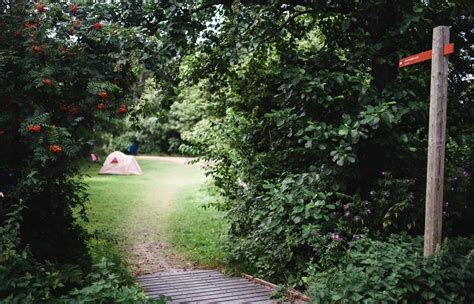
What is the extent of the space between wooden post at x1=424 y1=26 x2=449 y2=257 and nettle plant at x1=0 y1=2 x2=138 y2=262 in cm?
323

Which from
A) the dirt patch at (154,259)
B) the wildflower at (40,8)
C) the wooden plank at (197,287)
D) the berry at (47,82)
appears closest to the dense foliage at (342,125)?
the wooden plank at (197,287)

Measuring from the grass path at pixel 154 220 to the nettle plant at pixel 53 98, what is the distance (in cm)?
103

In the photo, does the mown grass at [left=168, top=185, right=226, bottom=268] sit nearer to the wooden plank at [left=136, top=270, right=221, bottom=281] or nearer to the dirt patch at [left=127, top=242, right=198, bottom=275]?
the dirt patch at [left=127, top=242, right=198, bottom=275]

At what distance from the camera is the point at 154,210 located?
12969 mm

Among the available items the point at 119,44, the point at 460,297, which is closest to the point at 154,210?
the point at 119,44

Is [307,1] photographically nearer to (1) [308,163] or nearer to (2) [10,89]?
(1) [308,163]

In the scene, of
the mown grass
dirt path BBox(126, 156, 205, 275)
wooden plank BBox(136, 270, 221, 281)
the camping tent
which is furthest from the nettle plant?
the camping tent

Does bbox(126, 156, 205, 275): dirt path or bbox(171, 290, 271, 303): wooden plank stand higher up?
bbox(171, 290, 271, 303): wooden plank

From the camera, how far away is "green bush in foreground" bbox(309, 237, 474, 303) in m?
3.73

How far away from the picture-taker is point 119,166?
2158 cm

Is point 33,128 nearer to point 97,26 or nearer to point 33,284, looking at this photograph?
point 33,284

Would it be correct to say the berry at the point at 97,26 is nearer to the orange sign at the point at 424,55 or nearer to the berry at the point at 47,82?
the berry at the point at 47,82

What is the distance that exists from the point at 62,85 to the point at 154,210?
28.4 feet

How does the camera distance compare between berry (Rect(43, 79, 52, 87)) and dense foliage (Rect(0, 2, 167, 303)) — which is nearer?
dense foliage (Rect(0, 2, 167, 303))
